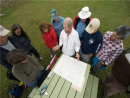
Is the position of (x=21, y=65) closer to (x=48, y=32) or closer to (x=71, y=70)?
(x=71, y=70)

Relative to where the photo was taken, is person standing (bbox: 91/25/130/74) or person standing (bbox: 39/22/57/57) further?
person standing (bbox: 39/22/57/57)

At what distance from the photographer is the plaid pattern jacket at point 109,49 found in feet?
5.76

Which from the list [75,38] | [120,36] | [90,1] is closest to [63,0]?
[90,1]

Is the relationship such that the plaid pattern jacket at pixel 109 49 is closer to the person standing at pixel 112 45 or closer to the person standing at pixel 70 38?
the person standing at pixel 112 45

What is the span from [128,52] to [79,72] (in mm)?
1079

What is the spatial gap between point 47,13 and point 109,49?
5776 mm

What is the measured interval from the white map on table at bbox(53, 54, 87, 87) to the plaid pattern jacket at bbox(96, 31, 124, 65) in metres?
0.69

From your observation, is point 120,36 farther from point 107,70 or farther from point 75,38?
point 107,70

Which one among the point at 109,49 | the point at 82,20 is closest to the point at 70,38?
the point at 82,20

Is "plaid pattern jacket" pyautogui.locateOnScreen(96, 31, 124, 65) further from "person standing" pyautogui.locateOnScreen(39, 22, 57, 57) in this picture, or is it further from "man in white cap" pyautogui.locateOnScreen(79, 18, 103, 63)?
"person standing" pyautogui.locateOnScreen(39, 22, 57, 57)

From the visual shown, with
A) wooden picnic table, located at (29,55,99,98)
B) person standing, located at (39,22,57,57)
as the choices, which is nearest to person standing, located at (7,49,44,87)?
wooden picnic table, located at (29,55,99,98)

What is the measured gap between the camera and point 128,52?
61.6 inches

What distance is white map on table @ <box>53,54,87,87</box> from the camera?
159 cm

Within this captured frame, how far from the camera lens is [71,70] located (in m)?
1.70
